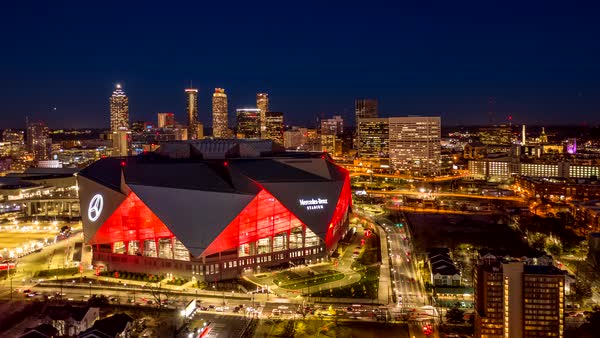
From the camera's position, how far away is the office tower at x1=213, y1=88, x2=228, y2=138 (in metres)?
151

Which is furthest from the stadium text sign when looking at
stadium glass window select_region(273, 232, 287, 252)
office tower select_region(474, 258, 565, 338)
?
office tower select_region(474, 258, 565, 338)

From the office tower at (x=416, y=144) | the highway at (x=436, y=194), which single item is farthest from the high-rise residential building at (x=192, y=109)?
the highway at (x=436, y=194)

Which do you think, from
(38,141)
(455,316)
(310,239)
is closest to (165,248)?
(310,239)

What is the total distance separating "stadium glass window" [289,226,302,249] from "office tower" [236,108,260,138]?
103327 mm

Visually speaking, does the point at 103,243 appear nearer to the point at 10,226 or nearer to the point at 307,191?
the point at 307,191

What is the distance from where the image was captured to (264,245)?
35281 millimetres

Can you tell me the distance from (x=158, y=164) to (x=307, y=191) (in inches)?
418

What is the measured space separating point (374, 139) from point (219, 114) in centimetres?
5267

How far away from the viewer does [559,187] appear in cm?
6462

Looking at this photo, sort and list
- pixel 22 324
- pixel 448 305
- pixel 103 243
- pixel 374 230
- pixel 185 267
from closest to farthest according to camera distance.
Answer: pixel 22 324
pixel 448 305
pixel 185 267
pixel 103 243
pixel 374 230

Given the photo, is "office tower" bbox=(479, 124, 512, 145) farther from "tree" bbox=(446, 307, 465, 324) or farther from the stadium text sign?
"tree" bbox=(446, 307, 465, 324)

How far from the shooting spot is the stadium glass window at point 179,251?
33406 millimetres

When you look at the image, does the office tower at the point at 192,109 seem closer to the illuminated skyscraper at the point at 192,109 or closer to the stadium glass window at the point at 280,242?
the illuminated skyscraper at the point at 192,109

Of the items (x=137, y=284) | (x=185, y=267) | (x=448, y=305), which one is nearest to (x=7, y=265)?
(x=137, y=284)
